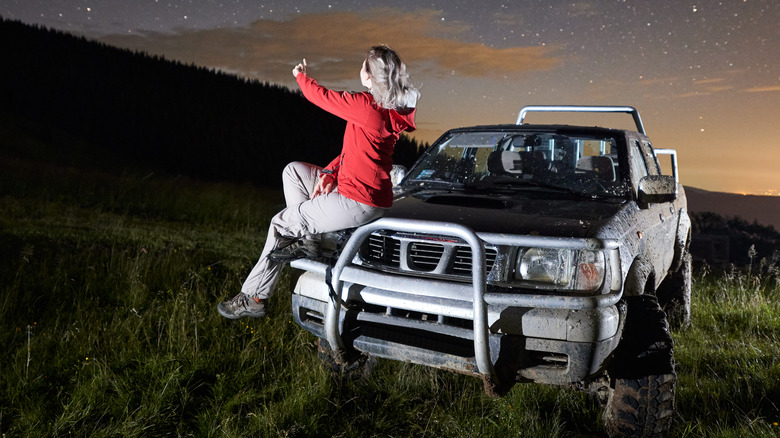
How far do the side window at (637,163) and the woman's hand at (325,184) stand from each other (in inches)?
78.4

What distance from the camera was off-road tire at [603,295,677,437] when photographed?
3080 millimetres

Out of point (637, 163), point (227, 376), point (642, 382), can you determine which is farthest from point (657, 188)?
point (227, 376)

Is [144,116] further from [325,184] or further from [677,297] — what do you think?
[325,184]

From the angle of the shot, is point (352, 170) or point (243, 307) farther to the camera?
point (243, 307)

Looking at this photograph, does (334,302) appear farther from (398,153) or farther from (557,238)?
(398,153)

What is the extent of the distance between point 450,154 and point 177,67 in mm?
80711

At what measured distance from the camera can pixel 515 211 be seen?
334cm

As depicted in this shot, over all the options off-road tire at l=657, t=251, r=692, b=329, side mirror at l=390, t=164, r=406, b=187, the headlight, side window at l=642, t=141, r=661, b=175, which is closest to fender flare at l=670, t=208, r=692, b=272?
off-road tire at l=657, t=251, r=692, b=329

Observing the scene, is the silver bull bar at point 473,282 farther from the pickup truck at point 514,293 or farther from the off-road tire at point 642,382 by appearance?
the off-road tire at point 642,382

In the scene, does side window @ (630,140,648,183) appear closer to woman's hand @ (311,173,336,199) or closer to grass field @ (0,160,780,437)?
grass field @ (0,160,780,437)

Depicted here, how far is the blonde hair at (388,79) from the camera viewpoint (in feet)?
10.0

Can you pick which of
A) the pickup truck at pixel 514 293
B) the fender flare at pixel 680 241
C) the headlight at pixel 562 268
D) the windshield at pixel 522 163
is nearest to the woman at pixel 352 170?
the pickup truck at pixel 514 293

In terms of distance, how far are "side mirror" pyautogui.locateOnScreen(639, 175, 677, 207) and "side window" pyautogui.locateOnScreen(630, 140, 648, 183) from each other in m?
0.30

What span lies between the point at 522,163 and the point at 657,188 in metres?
0.98
